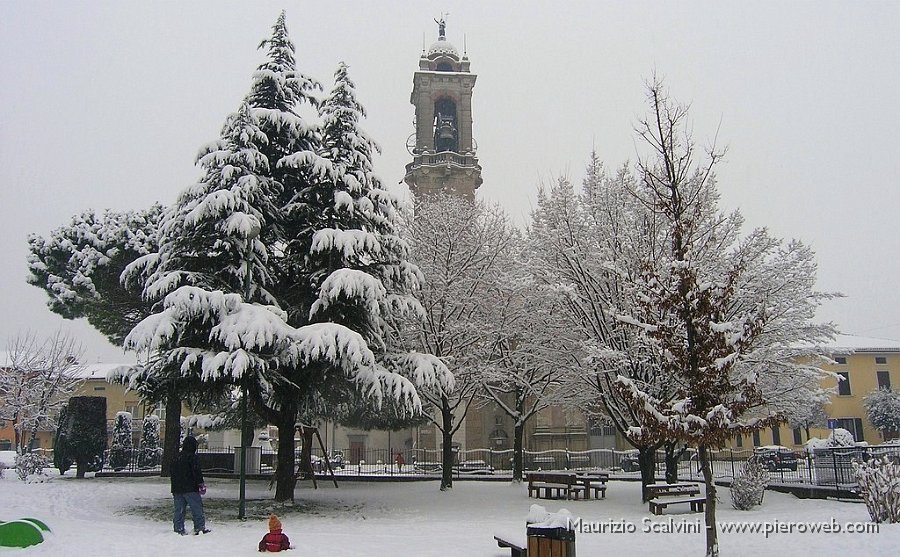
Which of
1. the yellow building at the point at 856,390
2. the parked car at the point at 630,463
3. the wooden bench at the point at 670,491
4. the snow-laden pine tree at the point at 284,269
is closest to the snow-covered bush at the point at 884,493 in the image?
the wooden bench at the point at 670,491

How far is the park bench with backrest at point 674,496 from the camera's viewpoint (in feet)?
49.3

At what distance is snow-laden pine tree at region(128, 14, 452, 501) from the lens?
47.6 feet

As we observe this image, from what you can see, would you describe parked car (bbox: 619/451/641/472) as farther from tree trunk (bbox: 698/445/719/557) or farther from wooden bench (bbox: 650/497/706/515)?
tree trunk (bbox: 698/445/719/557)

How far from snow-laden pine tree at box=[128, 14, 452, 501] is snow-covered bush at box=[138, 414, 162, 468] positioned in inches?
629

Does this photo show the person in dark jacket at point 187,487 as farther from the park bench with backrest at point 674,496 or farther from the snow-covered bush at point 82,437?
the snow-covered bush at point 82,437

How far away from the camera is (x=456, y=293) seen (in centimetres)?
2281

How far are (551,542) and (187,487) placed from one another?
6670 millimetres

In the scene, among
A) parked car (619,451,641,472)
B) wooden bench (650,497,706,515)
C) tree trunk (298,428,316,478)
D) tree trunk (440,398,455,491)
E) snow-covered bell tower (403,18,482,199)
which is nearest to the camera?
wooden bench (650,497,706,515)

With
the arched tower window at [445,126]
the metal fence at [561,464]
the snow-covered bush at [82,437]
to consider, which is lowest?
the metal fence at [561,464]

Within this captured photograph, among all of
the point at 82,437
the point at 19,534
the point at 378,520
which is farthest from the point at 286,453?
the point at 82,437

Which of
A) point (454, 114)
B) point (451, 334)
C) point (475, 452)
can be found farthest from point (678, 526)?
point (454, 114)

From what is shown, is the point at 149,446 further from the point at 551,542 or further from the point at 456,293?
the point at 551,542

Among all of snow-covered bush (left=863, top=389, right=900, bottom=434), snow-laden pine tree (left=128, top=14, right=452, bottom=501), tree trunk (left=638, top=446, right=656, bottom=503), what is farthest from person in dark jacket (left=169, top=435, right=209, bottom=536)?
snow-covered bush (left=863, top=389, right=900, bottom=434)

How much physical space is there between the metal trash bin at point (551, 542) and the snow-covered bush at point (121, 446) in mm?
24321
